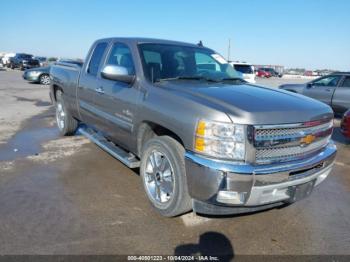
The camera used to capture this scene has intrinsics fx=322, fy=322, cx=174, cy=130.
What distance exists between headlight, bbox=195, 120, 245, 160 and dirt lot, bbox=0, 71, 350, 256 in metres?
0.94

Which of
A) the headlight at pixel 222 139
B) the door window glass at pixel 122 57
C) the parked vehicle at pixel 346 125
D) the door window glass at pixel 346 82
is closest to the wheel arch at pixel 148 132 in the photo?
the headlight at pixel 222 139

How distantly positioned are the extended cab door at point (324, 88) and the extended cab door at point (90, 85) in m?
8.05

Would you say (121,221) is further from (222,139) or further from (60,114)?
(60,114)

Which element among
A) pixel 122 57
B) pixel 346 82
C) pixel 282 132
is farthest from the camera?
pixel 346 82

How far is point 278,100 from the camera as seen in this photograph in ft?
10.7

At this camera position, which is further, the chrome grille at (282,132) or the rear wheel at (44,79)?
the rear wheel at (44,79)

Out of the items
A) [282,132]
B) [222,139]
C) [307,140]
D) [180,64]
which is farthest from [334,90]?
[222,139]

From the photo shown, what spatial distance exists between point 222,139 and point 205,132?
163 mm

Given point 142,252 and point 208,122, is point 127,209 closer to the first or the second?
point 142,252

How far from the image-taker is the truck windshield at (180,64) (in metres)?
3.96

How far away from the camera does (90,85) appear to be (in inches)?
194

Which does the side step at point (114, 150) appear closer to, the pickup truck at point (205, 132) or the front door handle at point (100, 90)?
the pickup truck at point (205, 132)

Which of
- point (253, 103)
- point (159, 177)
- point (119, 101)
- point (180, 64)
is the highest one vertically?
point (180, 64)

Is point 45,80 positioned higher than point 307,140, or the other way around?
point 307,140
